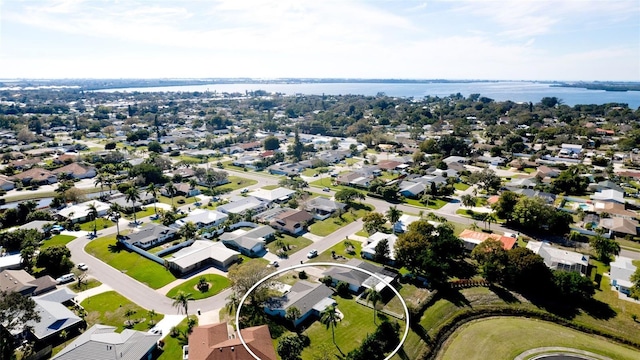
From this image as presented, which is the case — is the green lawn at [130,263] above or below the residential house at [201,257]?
below

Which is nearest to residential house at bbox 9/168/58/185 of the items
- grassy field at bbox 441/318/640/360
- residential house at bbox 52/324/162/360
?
residential house at bbox 52/324/162/360

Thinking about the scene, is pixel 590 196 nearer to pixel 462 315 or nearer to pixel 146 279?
pixel 462 315

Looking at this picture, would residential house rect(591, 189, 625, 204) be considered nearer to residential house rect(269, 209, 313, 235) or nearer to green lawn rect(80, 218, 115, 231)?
residential house rect(269, 209, 313, 235)

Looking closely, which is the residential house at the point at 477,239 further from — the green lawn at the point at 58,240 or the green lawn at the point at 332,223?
the green lawn at the point at 58,240

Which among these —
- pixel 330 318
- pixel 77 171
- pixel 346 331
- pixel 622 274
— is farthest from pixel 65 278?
pixel 622 274

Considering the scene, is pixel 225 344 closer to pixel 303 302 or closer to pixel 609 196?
pixel 303 302

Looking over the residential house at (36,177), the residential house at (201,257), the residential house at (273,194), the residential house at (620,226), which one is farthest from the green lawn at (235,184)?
the residential house at (620,226)
